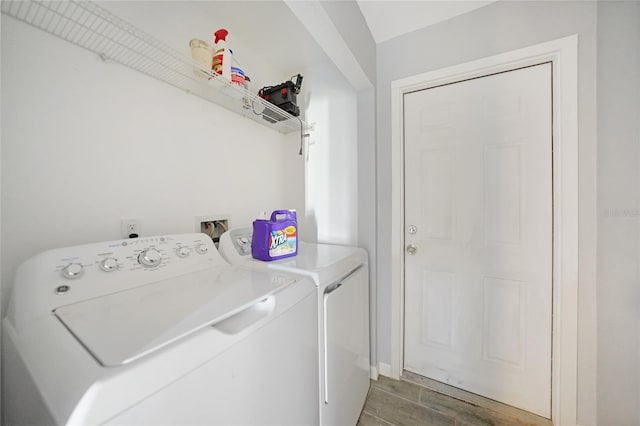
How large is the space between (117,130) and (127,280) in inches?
26.4

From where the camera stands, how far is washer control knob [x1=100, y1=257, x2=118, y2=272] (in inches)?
29.8

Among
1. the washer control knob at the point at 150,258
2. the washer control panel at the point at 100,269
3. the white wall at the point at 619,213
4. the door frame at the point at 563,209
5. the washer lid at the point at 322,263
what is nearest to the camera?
the washer control panel at the point at 100,269

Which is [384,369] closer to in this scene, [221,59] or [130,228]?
[130,228]

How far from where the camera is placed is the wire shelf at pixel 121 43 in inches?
29.2

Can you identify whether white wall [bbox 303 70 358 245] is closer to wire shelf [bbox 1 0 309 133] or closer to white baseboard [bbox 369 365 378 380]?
wire shelf [bbox 1 0 309 133]

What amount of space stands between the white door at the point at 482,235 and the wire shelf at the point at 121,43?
1.30 metres

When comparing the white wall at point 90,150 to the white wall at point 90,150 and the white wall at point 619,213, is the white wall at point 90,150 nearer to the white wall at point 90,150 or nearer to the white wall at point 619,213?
the white wall at point 90,150

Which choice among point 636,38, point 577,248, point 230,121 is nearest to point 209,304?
point 230,121

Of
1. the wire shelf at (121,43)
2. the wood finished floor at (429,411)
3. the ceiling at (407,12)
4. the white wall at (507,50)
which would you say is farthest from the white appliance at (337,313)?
the ceiling at (407,12)

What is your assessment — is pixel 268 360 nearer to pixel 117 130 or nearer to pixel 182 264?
pixel 182 264

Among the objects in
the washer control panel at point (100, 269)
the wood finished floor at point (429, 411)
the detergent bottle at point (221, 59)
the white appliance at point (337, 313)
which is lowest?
the wood finished floor at point (429, 411)

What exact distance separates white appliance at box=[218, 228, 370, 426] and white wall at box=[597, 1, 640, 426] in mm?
1221

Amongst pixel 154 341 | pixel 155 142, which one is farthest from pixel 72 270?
pixel 155 142

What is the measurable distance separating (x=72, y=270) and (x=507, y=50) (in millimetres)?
2319
